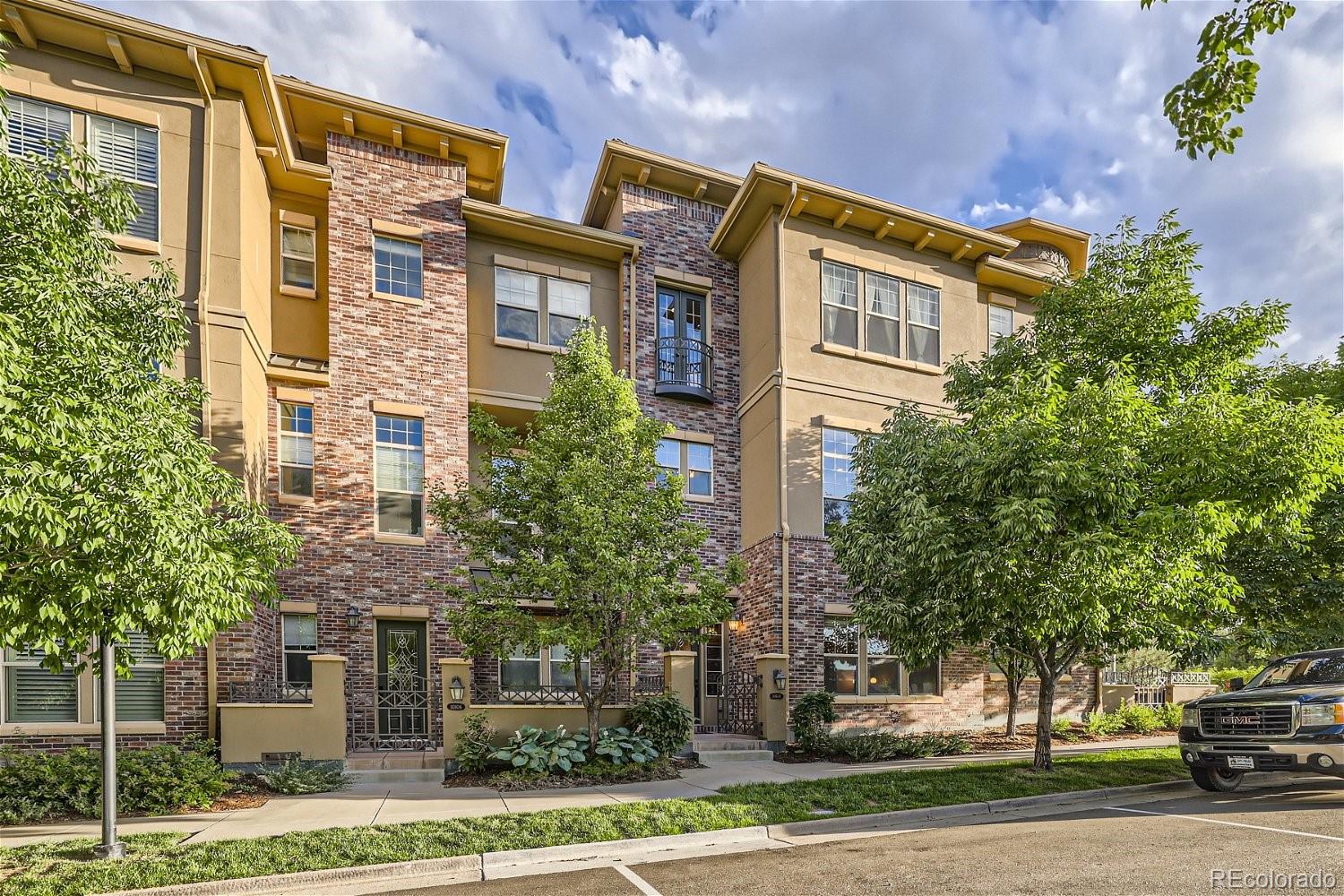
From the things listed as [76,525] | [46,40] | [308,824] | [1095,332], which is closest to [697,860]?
[308,824]

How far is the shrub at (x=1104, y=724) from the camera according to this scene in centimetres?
1755

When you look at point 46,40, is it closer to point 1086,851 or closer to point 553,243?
point 553,243

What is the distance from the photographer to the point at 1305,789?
35.3 ft

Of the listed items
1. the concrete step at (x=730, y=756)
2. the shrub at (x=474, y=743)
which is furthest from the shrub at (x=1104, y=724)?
the shrub at (x=474, y=743)

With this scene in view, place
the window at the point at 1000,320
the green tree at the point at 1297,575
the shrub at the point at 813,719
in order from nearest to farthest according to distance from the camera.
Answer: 1. the green tree at the point at 1297,575
2. the shrub at the point at 813,719
3. the window at the point at 1000,320

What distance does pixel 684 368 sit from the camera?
1834 centimetres


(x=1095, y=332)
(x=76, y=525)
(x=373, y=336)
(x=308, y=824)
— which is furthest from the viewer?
(x=373, y=336)

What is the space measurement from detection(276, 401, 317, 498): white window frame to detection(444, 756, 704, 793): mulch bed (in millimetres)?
6333

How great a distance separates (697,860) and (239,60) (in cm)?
1366

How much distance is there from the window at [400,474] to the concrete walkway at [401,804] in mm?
5465

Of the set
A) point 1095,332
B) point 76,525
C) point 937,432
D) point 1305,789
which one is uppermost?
point 1095,332

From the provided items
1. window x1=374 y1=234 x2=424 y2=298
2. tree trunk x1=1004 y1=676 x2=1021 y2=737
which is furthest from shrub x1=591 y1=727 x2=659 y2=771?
window x1=374 y1=234 x2=424 y2=298

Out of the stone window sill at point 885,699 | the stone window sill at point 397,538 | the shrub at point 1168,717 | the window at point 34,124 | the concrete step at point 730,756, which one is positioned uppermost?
the window at point 34,124

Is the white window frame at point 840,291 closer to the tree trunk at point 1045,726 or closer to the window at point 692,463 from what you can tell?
the window at point 692,463
